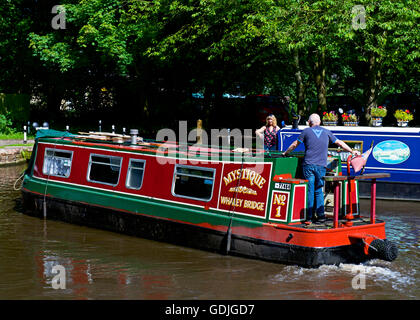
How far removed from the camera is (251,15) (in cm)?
2086

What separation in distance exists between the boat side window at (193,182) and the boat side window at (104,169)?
157cm

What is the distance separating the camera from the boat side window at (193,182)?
10977mm

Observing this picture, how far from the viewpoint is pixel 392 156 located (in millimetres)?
16047

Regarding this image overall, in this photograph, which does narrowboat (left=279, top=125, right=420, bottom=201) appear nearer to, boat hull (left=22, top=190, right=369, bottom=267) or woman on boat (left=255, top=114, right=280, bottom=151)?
woman on boat (left=255, top=114, right=280, bottom=151)

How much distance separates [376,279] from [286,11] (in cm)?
1295

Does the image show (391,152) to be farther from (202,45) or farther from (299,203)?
(202,45)

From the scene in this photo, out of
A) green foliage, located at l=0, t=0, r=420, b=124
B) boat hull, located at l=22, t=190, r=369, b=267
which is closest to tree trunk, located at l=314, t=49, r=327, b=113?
green foliage, located at l=0, t=0, r=420, b=124

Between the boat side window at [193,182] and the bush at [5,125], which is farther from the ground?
the bush at [5,125]

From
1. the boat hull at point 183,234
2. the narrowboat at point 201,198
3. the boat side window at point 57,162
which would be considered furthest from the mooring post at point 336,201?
the boat side window at point 57,162

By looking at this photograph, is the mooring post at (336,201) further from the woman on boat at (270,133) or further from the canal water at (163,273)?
the woman on boat at (270,133)

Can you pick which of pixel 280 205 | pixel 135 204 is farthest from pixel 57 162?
pixel 280 205
